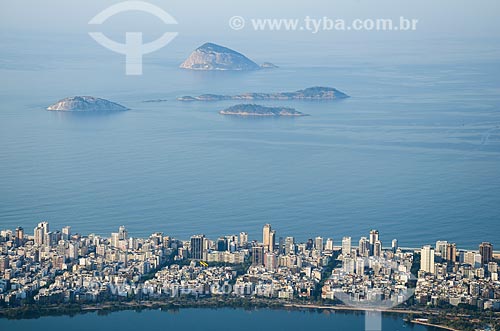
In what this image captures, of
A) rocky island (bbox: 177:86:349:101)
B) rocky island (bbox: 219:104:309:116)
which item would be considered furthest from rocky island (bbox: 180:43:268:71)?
rocky island (bbox: 219:104:309:116)

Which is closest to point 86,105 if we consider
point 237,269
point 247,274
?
point 237,269

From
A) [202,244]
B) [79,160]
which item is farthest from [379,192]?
[79,160]

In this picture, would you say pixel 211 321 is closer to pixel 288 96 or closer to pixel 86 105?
pixel 86 105

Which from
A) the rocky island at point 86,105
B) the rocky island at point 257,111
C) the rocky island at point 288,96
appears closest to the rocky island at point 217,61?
the rocky island at point 288,96

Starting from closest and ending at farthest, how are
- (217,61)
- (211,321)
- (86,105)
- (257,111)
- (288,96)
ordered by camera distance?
(211,321)
(257,111)
(86,105)
(288,96)
(217,61)

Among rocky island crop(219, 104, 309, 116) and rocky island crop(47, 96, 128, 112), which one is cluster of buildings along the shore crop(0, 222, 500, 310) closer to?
rocky island crop(219, 104, 309, 116)

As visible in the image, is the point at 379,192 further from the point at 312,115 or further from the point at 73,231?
the point at 312,115

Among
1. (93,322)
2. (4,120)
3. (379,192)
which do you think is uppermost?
(4,120)
